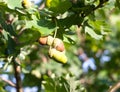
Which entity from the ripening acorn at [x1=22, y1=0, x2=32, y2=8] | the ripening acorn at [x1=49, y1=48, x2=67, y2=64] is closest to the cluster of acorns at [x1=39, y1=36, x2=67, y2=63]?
the ripening acorn at [x1=49, y1=48, x2=67, y2=64]

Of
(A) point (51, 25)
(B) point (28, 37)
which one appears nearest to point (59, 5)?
(A) point (51, 25)

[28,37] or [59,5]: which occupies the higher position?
[59,5]

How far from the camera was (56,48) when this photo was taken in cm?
152

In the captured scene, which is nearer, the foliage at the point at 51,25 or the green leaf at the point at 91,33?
the foliage at the point at 51,25

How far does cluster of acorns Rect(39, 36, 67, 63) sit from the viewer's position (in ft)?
4.95

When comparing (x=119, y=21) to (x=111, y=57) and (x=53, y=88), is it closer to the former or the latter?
(x=111, y=57)

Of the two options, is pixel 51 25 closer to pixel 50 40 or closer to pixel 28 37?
pixel 50 40

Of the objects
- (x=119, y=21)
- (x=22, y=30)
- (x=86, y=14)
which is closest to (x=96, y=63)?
(x=119, y=21)

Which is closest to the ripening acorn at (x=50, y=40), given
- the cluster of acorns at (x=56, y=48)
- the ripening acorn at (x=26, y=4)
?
the cluster of acorns at (x=56, y=48)

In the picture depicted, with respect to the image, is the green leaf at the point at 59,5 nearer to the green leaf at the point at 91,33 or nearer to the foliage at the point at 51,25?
the foliage at the point at 51,25

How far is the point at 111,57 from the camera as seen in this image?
12.9 feet

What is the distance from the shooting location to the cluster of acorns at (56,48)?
1.51 m

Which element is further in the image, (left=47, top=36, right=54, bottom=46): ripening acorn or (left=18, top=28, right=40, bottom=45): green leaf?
(left=18, top=28, right=40, bottom=45): green leaf

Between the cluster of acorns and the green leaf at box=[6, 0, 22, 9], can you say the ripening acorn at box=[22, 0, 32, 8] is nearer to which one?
the green leaf at box=[6, 0, 22, 9]
